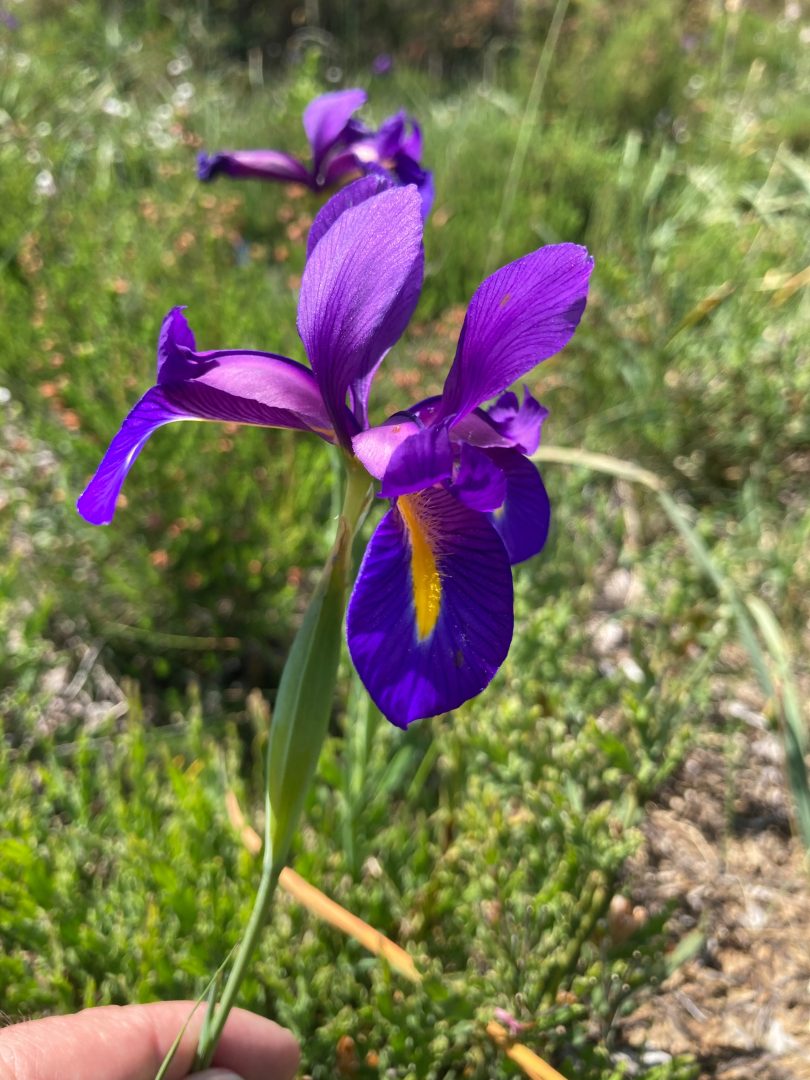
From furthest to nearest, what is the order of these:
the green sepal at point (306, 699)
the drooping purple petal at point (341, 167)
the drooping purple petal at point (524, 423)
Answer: the drooping purple petal at point (341, 167), the drooping purple petal at point (524, 423), the green sepal at point (306, 699)

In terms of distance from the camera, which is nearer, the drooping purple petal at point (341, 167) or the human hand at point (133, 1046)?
the human hand at point (133, 1046)

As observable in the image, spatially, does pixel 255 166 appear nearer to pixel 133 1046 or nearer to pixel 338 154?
pixel 338 154

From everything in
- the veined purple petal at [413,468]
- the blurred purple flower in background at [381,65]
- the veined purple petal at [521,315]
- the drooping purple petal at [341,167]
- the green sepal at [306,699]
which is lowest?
the green sepal at [306,699]

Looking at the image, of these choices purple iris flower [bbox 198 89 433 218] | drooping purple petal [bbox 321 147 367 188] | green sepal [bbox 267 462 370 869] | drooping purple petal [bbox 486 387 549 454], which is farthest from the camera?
drooping purple petal [bbox 321 147 367 188]

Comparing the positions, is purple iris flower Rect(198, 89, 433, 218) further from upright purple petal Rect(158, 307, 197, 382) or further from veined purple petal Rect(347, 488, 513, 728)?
veined purple petal Rect(347, 488, 513, 728)

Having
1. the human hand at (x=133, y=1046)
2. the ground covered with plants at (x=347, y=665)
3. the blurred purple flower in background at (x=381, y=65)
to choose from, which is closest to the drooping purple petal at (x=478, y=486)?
the human hand at (x=133, y=1046)

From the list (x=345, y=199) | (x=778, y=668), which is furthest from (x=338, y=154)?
(x=778, y=668)

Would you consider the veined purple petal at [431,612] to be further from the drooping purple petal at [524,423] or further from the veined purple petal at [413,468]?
the drooping purple petal at [524,423]

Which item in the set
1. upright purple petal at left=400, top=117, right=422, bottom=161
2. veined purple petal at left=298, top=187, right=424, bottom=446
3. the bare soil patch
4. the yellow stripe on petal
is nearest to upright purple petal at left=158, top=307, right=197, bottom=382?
veined purple petal at left=298, top=187, right=424, bottom=446
